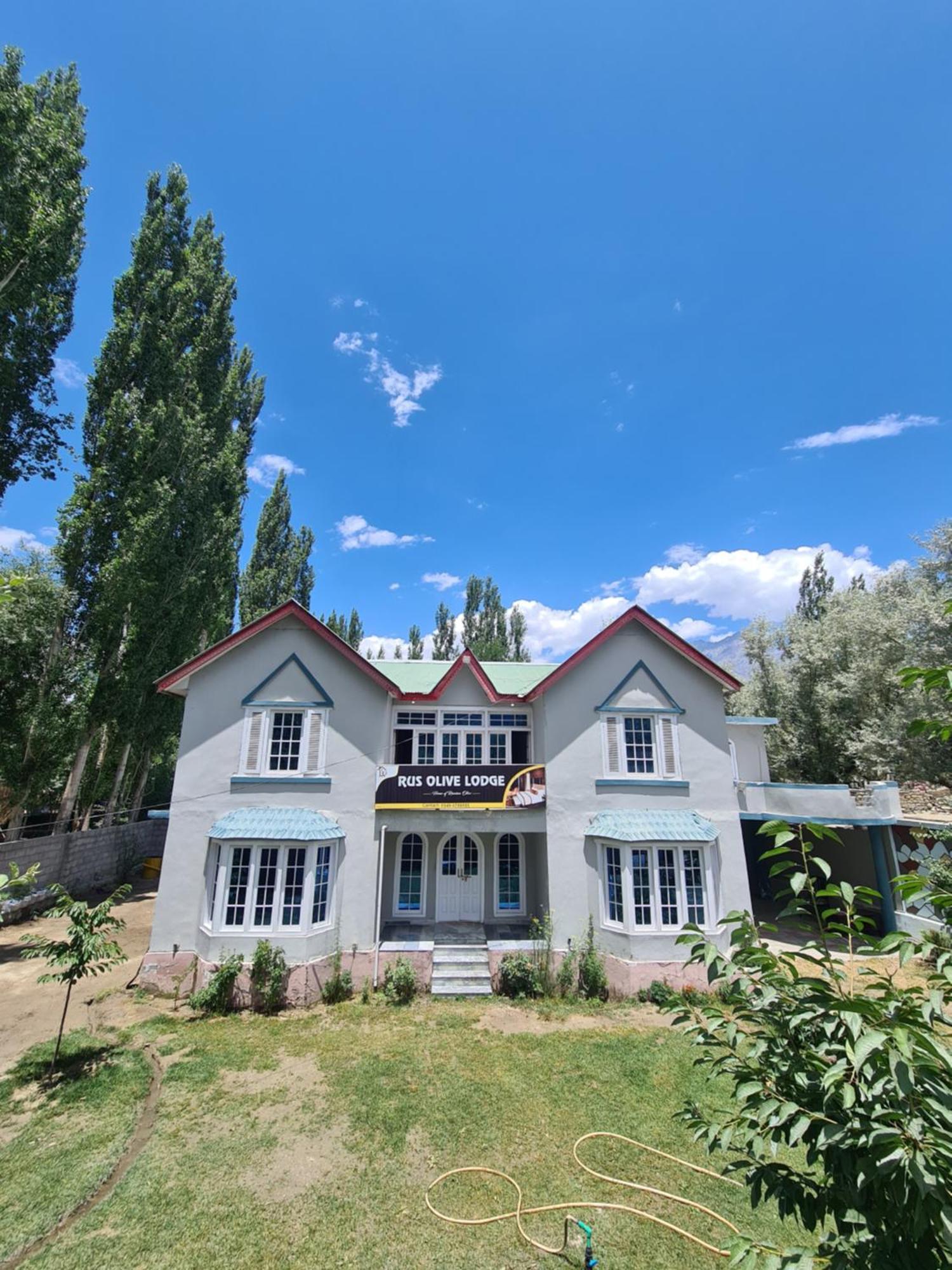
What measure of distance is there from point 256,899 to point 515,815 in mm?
6967

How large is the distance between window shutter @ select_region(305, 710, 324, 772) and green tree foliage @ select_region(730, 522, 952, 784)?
2130 cm

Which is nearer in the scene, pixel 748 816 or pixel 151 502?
pixel 748 816

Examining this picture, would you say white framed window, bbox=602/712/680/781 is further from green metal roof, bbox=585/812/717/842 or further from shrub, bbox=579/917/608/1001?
shrub, bbox=579/917/608/1001

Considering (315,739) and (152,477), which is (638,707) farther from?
(152,477)

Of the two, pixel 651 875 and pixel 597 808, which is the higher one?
pixel 597 808

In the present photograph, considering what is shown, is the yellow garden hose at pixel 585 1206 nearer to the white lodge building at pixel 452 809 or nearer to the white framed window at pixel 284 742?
the white lodge building at pixel 452 809

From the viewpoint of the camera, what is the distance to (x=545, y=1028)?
39.6 ft

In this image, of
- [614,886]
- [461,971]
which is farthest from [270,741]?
[614,886]

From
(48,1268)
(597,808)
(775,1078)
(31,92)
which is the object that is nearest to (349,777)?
(597,808)

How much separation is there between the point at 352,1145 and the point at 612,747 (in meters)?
10.3

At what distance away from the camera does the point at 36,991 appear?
1371cm

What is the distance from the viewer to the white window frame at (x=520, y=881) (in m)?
16.9

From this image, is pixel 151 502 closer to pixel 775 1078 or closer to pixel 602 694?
pixel 602 694

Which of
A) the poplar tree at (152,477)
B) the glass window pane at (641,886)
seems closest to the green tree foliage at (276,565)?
the poplar tree at (152,477)
